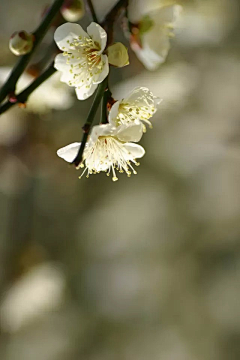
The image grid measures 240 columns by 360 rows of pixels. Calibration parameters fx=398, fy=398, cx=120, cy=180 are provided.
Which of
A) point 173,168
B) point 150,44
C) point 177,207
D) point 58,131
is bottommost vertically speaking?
point 177,207

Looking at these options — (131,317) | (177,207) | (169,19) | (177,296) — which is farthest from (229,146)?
(169,19)

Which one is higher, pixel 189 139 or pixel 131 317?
pixel 189 139

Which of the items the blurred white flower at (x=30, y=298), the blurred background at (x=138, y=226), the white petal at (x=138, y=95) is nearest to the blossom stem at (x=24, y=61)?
the white petal at (x=138, y=95)

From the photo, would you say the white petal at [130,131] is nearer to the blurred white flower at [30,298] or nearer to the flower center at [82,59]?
the flower center at [82,59]

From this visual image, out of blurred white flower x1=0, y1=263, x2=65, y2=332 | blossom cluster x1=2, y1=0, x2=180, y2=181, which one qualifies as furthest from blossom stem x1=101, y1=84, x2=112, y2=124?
blurred white flower x1=0, y1=263, x2=65, y2=332

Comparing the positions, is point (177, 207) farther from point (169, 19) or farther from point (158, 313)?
point (169, 19)

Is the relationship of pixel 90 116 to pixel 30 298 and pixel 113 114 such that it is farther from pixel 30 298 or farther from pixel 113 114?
pixel 30 298
